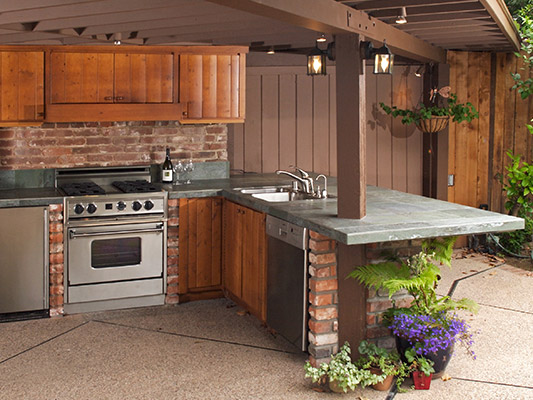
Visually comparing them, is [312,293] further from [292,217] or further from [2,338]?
[2,338]

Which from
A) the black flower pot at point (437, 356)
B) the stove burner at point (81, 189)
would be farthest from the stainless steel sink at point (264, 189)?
the black flower pot at point (437, 356)

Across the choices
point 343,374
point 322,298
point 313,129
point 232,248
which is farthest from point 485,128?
point 343,374

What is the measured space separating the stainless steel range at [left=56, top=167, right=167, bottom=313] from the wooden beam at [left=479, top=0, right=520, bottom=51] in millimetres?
2796

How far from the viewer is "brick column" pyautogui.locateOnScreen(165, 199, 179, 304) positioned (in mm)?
5805

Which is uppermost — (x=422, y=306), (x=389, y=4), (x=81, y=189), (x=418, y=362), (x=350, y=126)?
(x=389, y=4)

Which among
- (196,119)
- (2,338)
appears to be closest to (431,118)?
(196,119)

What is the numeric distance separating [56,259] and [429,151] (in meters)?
4.23

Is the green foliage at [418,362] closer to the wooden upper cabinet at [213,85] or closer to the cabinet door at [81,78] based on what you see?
the wooden upper cabinet at [213,85]

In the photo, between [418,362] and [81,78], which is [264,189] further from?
[418,362]

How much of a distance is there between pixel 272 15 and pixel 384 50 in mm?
921

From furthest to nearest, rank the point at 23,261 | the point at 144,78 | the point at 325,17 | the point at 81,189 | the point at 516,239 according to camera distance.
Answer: the point at 516,239 → the point at 144,78 → the point at 81,189 → the point at 23,261 → the point at 325,17

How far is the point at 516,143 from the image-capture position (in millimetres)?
7977

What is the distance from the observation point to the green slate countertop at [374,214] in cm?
405

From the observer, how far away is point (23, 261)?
17.7 ft
